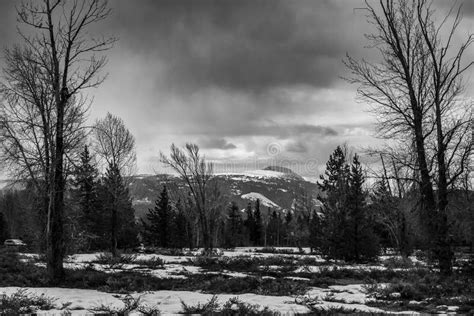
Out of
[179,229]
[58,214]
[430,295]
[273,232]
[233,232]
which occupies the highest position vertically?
[58,214]

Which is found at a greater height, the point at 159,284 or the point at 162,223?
the point at 162,223

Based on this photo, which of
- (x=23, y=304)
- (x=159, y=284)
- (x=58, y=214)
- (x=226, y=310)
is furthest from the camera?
(x=58, y=214)

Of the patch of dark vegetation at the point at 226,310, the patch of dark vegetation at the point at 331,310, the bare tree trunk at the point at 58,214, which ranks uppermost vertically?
the bare tree trunk at the point at 58,214

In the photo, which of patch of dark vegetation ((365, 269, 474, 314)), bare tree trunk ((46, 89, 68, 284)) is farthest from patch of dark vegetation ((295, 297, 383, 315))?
bare tree trunk ((46, 89, 68, 284))

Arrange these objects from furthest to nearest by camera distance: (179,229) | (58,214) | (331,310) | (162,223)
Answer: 1. (179,229)
2. (162,223)
3. (58,214)
4. (331,310)

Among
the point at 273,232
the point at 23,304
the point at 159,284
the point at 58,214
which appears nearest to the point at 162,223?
the point at 58,214

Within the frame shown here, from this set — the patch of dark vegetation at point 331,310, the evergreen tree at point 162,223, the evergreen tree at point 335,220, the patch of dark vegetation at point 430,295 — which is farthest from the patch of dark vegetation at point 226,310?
the evergreen tree at point 162,223

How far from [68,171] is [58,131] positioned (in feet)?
4.59

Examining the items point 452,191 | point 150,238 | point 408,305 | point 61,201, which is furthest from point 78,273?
point 150,238

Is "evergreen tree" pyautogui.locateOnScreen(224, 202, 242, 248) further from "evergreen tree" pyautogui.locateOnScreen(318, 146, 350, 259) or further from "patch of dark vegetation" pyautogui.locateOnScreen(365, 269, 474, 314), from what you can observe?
"patch of dark vegetation" pyautogui.locateOnScreen(365, 269, 474, 314)

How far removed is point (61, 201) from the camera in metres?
13.8

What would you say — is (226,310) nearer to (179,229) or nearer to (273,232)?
(179,229)

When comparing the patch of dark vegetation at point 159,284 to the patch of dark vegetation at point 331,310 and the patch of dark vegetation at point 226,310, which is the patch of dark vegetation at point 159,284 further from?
the patch of dark vegetation at point 226,310

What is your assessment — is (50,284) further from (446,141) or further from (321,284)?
(446,141)
